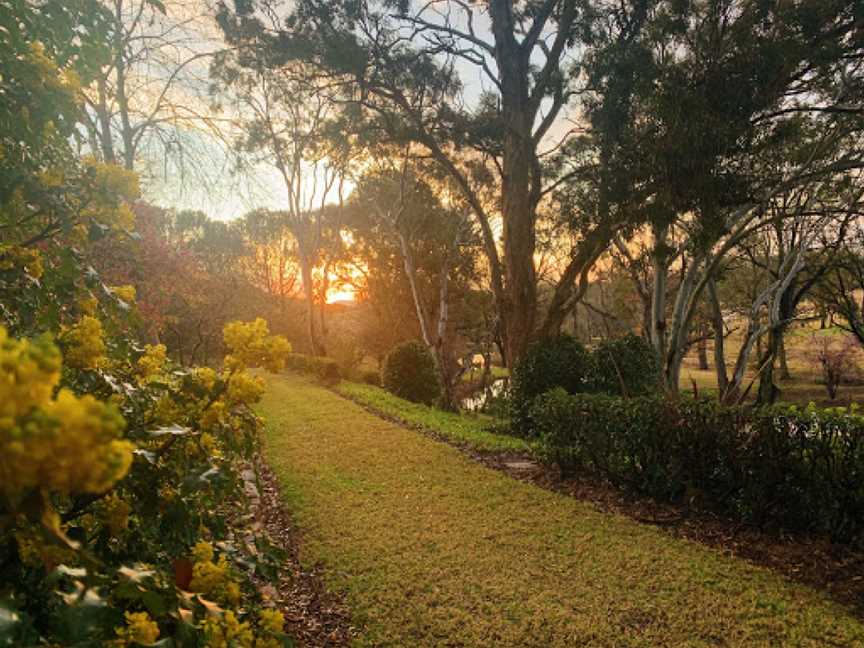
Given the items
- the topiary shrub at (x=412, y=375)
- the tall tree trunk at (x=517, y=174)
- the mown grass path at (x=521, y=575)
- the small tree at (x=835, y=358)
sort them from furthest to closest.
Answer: the small tree at (x=835, y=358)
the topiary shrub at (x=412, y=375)
the tall tree trunk at (x=517, y=174)
the mown grass path at (x=521, y=575)

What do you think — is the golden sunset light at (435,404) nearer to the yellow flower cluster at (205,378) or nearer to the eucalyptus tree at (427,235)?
the yellow flower cluster at (205,378)

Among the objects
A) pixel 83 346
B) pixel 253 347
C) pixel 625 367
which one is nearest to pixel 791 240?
pixel 625 367

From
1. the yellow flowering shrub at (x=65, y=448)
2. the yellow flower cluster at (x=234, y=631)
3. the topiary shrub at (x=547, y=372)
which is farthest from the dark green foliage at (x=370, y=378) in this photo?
the yellow flowering shrub at (x=65, y=448)

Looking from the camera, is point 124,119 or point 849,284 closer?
point 124,119

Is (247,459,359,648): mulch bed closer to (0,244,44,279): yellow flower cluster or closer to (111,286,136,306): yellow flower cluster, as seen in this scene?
(111,286,136,306): yellow flower cluster

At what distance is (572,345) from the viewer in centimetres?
1040

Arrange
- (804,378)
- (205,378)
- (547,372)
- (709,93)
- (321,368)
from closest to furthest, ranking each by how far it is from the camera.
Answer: (205,378) → (709,93) → (547,372) → (321,368) → (804,378)

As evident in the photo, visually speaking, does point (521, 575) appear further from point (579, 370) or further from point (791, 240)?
point (791, 240)

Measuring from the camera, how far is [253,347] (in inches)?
68.4

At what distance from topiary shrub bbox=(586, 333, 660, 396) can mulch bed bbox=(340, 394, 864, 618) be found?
4.00 metres

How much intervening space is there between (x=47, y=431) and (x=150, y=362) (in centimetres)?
166

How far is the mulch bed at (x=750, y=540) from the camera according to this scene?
12.8 ft

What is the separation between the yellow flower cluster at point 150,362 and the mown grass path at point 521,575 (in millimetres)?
2232

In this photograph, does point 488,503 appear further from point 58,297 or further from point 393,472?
point 58,297
